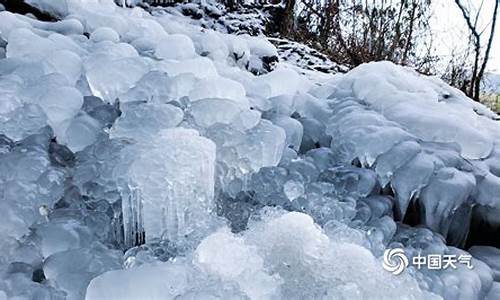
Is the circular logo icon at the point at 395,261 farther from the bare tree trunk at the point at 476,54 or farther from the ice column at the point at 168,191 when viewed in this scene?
the bare tree trunk at the point at 476,54

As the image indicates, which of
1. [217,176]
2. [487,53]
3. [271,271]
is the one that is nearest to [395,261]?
[271,271]

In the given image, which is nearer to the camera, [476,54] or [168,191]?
[168,191]

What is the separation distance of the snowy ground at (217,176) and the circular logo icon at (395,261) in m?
0.02

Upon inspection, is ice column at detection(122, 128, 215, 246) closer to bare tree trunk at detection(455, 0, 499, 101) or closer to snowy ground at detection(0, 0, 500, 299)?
snowy ground at detection(0, 0, 500, 299)

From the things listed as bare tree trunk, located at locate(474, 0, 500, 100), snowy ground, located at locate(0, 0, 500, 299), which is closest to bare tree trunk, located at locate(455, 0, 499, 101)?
bare tree trunk, located at locate(474, 0, 500, 100)

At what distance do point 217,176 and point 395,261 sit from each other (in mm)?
505

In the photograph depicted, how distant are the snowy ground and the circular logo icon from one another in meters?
0.02

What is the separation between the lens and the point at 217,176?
1.38 m

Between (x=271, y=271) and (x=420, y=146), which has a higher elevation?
(x=420, y=146)

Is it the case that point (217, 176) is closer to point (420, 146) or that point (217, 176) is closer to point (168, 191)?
point (168, 191)

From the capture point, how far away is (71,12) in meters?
1.94

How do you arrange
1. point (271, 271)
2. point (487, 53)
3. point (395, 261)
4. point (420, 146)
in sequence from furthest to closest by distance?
1. point (487, 53)
2. point (420, 146)
3. point (395, 261)
4. point (271, 271)

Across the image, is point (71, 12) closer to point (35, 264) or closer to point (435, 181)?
point (35, 264)

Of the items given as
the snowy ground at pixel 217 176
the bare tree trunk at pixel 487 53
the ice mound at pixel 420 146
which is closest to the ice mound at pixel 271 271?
the snowy ground at pixel 217 176
